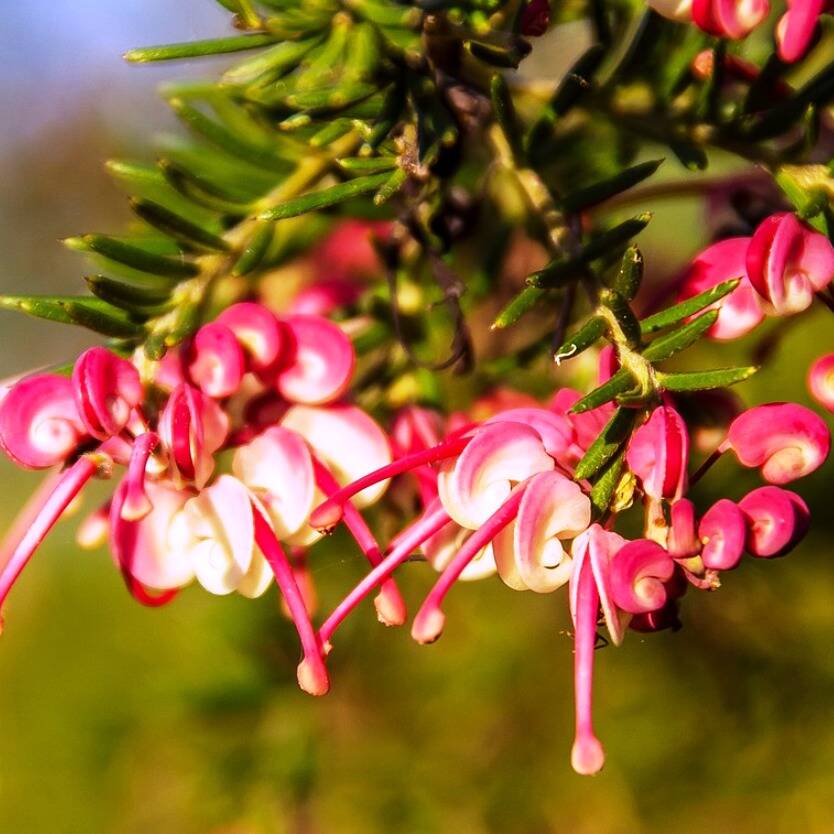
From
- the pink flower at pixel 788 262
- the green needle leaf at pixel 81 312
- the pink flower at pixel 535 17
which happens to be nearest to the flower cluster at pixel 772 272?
the pink flower at pixel 788 262

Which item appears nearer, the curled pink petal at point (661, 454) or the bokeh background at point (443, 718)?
the curled pink petal at point (661, 454)

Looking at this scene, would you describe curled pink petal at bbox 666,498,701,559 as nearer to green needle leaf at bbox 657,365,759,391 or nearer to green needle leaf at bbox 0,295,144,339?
green needle leaf at bbox 657,365,759,391

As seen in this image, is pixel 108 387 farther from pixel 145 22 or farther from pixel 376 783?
pixel 145 22

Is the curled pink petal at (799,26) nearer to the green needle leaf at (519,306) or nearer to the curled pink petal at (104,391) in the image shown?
the green needle leaf at (519,306)

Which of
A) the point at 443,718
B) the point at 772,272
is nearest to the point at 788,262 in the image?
the point at 772,272

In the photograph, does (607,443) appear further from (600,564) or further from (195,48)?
(195,48)

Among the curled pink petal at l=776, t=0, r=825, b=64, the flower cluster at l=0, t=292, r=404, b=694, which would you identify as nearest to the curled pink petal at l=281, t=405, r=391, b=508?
the flower cluster at l=0, t=292, r=404, b=694
